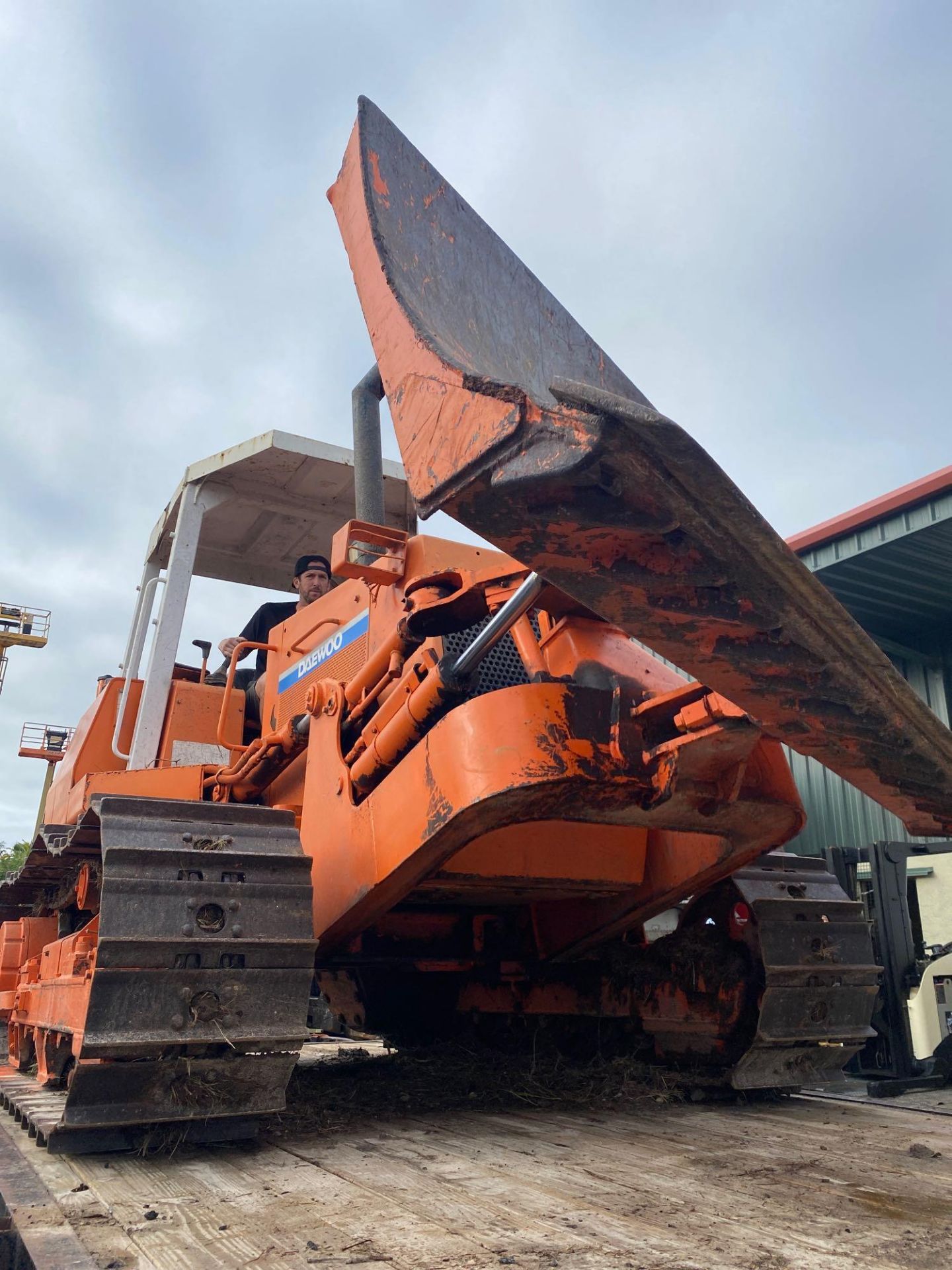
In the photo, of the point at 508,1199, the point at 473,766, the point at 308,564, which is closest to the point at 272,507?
the point at 308,564

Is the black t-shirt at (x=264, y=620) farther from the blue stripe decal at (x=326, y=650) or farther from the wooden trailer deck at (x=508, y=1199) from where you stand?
the wooden trailer deck at (x=508, y=1199)

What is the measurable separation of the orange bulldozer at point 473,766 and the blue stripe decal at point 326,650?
0.03 meters

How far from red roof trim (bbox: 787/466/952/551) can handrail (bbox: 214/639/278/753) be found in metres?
5.51

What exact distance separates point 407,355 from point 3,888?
4.96 meters

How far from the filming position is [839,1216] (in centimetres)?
256

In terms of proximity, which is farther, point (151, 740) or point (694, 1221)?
point (151, 740)

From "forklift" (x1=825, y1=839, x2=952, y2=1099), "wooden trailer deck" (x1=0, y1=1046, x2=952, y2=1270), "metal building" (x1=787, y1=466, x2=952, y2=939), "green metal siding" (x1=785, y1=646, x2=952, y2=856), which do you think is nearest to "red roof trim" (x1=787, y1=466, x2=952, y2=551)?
"metal building" (x1=787, y1=466, x2=952, y2=939)

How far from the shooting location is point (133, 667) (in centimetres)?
589

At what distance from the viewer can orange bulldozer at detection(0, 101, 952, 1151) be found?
200 centimetres

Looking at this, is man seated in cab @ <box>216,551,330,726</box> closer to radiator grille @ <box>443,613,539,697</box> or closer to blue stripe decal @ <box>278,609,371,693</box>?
blue stripe decal @ <box>278,609,371,693</box>

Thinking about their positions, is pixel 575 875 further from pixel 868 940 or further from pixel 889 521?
pixel 889 521

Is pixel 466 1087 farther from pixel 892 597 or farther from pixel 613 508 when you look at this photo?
pixel 892 597

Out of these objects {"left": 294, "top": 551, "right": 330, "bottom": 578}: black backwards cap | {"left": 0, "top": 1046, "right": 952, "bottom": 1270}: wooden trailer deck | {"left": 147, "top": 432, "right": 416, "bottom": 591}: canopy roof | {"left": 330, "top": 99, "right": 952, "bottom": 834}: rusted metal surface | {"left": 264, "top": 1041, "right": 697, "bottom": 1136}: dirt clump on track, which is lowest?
{"left": 0, "top": 1046, "right": 952, "bottom": 1270}: wooden trailer deck

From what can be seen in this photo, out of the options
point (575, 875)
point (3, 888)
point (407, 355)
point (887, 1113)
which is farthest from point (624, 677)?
point (3, 888)
